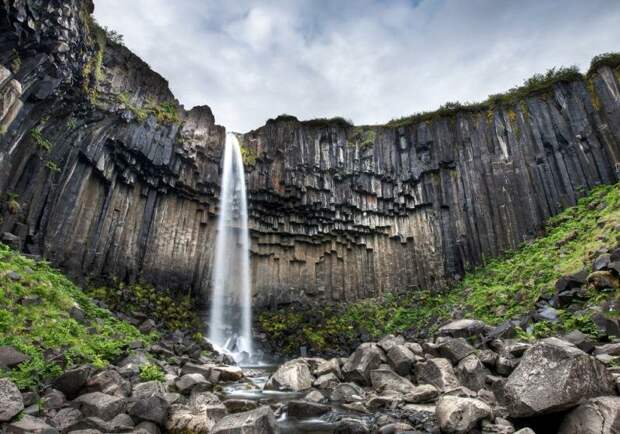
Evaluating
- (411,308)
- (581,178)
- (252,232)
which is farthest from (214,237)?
(581,178)

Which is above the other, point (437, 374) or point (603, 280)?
point (603, 280)

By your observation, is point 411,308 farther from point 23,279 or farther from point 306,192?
point 23,279

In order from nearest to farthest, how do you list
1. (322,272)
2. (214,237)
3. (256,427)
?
1. (256,427)
2. (214,237)
3. (322,272)

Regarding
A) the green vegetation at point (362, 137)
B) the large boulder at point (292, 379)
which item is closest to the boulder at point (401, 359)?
the large boulder at point (292, 379)

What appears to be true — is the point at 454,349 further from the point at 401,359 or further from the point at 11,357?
the point at 11,357

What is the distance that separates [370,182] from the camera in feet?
95.6

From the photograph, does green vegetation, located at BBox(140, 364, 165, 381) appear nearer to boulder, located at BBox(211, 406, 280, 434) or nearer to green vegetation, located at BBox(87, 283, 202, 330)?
boulder, located at BBox(211, 406, 280, 434)

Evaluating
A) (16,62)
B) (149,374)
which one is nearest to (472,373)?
(149,374)

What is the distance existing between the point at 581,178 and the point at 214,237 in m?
Result: 24.5

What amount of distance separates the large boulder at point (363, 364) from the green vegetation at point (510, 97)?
72.7ft

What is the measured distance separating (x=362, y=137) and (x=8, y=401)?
28.0 metres

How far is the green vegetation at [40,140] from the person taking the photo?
15.9 m

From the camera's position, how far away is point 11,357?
7.40 metres

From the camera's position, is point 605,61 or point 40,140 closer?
point 40,140
